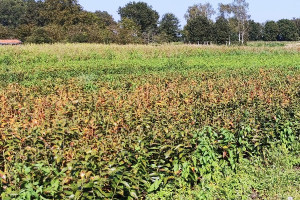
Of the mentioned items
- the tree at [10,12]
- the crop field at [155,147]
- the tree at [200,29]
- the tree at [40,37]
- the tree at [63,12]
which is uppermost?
the tree at [10,12]

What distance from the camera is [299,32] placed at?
96938mm

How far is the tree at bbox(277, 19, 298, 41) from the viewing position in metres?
93.2

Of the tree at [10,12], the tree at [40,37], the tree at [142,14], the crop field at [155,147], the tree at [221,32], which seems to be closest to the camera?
the crop field at [155,147]

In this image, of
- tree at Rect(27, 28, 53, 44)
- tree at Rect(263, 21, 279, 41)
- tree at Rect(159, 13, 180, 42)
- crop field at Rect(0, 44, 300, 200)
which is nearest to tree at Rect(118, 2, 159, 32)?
tree at Rect(159, 13, 180, 42)

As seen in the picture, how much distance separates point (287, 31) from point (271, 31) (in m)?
4.41

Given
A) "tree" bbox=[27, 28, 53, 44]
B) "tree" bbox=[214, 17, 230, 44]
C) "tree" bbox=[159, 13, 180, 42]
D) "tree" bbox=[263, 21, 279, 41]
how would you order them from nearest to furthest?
→ "tree" bbox=[27, 28, 53, 44]
"tree" bbox=[214, 17, 230, 44]
"tree" bbox=[159, 13, 180, 42]
"tree" bbox=[263, 21, 279, 41]

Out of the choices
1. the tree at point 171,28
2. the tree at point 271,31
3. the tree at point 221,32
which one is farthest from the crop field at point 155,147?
the tree at point 271,31

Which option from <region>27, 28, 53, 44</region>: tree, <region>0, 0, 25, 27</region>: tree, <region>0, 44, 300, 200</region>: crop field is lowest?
<region>0, 44, 300, 200</region>: crop field

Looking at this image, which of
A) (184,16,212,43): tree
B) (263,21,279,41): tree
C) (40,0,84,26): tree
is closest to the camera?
(184,16,212,43): tree

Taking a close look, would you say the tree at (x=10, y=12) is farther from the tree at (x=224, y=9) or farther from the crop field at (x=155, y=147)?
the crop field at (x=155, y=147)

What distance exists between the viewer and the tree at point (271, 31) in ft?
302

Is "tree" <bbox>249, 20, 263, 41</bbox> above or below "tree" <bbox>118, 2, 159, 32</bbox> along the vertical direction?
below

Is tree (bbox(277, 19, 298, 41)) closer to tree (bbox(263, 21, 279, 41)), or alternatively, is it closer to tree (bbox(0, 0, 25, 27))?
tree (bbox(263, 21, 279, 41))

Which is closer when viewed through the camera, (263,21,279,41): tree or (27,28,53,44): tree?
(27,28,53,44): tree
